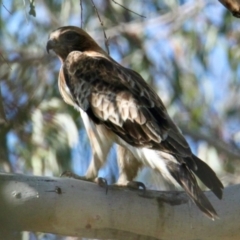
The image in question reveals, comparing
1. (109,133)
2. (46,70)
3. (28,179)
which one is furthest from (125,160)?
(46,70)

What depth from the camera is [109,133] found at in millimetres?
4008

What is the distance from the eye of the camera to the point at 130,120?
3.90 m

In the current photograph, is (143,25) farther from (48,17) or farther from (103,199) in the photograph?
(103,199)

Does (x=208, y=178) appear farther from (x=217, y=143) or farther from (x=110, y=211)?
(x=217, y=143)

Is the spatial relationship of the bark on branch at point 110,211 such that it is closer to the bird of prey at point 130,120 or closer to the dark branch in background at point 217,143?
the bird of prey at point 130,120

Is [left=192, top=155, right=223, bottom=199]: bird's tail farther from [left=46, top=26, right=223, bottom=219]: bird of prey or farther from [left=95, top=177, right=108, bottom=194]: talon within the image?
[left=95, top=177, right=108, bottom=194]: talon

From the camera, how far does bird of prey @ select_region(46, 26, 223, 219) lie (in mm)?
3439

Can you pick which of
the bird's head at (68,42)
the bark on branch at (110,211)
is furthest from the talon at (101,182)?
the bird's head at (68,42)

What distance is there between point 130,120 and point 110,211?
0.73 m

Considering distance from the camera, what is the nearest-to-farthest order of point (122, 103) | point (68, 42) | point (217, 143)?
point (122, 103), point (68, 42), point (217, 143)

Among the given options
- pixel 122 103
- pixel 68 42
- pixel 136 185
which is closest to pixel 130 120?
pixel 122 103

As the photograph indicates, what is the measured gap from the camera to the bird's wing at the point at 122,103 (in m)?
3.71

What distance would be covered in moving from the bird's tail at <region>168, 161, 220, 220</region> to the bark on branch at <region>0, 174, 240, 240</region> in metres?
0.08

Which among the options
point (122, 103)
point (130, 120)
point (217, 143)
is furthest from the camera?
point (217, 143)
